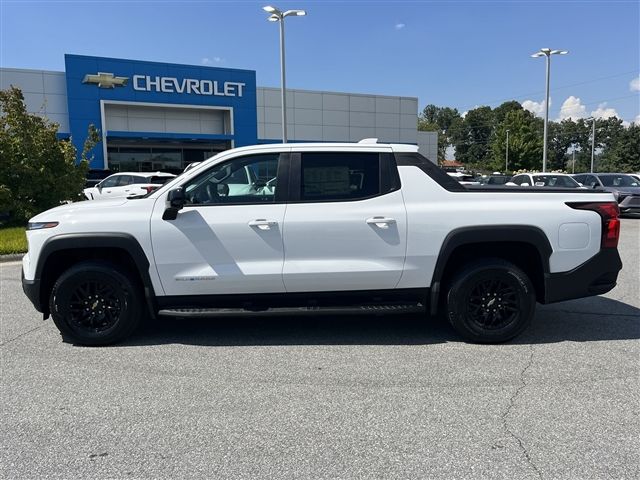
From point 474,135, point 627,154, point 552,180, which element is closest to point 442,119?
point 474,135

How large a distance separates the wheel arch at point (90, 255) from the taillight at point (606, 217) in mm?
4000

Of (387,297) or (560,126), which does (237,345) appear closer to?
(387,297)

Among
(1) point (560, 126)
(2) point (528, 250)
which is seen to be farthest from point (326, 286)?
(1) point (560, 126)

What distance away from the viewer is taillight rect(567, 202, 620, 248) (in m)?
4.77

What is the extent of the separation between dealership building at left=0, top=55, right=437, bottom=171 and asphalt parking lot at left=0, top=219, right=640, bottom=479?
87.9 feet

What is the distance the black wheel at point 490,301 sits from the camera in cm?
476

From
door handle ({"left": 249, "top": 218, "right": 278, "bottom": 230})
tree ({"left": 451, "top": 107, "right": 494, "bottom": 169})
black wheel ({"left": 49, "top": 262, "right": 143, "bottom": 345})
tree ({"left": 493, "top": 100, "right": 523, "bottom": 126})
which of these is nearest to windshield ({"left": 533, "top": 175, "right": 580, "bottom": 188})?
door handle ({"left": 249, "top": 218, "right": 278, "bottom": 230})

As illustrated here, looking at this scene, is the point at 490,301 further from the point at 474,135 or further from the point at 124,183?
the point at 474,135

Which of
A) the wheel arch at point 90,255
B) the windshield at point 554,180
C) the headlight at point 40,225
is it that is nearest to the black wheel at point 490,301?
the wheel arch at point 90,255

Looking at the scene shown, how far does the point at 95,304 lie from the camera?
15.9 feet

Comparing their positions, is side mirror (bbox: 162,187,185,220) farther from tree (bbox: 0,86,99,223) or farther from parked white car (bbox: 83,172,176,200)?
parked white car (bbox: 83,172,176,200)

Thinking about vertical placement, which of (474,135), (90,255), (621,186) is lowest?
(90,255)

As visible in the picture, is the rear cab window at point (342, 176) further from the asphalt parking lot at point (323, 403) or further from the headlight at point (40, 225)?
the headlight at point (40, 225)

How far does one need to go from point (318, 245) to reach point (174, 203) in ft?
4.41
